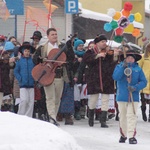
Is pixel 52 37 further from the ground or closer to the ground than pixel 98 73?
further from the ground

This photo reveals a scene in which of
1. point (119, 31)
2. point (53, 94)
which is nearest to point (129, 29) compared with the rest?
point (119, 31)

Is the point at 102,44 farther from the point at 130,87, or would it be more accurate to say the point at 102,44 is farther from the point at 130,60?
the point at 130,87

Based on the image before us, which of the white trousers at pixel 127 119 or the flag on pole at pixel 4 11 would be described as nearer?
the white trousers at pixel 127 119

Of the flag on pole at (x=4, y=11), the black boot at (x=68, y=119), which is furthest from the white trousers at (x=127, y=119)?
the flag on pole at (x=4, y=11)

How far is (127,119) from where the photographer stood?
1116 centimetres

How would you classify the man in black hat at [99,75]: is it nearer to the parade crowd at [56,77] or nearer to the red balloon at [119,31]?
the parade crowd at [56,77]

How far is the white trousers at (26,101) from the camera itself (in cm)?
1343

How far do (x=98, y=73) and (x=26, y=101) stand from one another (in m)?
Answer: 1.47

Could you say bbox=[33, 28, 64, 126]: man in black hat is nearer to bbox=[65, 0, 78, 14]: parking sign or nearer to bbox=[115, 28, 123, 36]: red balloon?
bbox=[115, 28, 123, 36]: red balloon

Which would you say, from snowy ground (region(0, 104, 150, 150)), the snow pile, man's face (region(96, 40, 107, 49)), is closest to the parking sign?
man's face (region(96, 40, 107, 49))

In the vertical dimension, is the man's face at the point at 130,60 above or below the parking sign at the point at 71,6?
below

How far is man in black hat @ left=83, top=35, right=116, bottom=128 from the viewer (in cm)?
1355

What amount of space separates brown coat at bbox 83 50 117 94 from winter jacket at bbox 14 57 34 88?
1.08 m

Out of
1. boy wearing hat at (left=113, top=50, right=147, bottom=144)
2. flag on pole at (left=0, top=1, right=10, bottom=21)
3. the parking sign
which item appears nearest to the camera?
boy wearing hat at (left=113, top=50, right=147, bottom=144)
